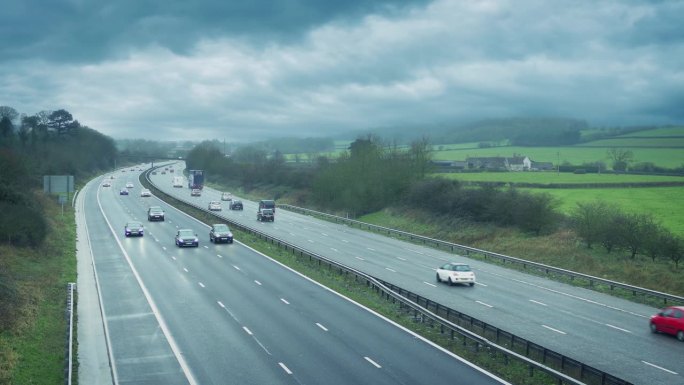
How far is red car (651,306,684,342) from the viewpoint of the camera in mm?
22906

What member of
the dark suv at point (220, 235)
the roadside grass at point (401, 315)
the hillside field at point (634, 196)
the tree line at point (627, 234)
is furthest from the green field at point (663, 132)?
the roadside grass at point (401, 315)

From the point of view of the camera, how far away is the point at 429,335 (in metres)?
22.8

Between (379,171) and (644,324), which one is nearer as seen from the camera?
(644,324)

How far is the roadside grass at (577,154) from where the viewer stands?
3725 inches

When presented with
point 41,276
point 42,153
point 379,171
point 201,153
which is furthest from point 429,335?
point 201,153

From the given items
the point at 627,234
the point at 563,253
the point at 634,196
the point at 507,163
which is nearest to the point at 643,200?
the point at 634,196

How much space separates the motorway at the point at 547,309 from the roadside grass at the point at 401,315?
2238 mm

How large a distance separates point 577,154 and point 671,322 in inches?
4241

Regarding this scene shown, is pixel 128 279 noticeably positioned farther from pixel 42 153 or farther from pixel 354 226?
pixel 42 153

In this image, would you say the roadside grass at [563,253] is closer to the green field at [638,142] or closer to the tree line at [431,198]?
the tree line at [431,198]

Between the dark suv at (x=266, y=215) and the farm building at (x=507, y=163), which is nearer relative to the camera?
the dark suv at (x=266, y=215)

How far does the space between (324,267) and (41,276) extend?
14.8 meters

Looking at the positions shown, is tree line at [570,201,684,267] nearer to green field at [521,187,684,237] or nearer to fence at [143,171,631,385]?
green field at [521,187,684,237]

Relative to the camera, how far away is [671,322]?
76.2 ft
